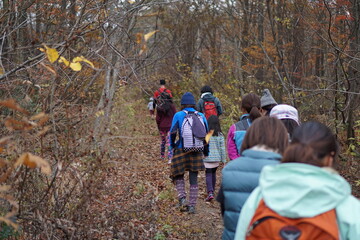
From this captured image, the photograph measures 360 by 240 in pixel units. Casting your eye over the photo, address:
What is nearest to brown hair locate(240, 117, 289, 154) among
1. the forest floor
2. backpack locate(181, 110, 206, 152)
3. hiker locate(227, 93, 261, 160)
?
the forest floor

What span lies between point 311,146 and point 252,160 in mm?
700

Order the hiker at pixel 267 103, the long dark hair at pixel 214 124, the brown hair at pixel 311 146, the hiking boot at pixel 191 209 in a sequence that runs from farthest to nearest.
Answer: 1. the long dark hair at pixel 214 124
2. the hiking boot at pixel 191 209
3. the hiker at pixel 267 103
4. the brown hair at pixel 311 146

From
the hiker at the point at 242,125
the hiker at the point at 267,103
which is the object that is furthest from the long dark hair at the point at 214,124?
the hiker at the point at 267,103

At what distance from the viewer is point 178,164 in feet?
22.9

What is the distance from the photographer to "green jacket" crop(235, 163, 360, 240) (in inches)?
87.6

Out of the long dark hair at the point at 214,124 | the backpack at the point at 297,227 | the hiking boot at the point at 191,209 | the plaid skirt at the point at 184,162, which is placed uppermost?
the long dark hair at the point at 214,124

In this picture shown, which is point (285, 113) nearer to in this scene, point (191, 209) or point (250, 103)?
point (250, 103)

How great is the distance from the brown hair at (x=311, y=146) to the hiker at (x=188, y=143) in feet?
14.0

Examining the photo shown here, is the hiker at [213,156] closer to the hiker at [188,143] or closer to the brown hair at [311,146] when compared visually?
the hiker at [188,143]

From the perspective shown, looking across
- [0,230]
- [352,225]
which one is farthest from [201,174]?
[352,225]

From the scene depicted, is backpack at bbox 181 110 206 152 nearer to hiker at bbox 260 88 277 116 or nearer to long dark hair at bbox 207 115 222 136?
long dark hair at bbox 207 115 222 136

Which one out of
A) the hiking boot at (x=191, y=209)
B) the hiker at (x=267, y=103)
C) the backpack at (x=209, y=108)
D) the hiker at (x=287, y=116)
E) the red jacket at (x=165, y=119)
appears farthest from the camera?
the red jacket at (x=165, y=119)

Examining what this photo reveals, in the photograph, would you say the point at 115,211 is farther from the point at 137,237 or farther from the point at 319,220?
the point at 319,220

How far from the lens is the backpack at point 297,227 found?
2211 mm
